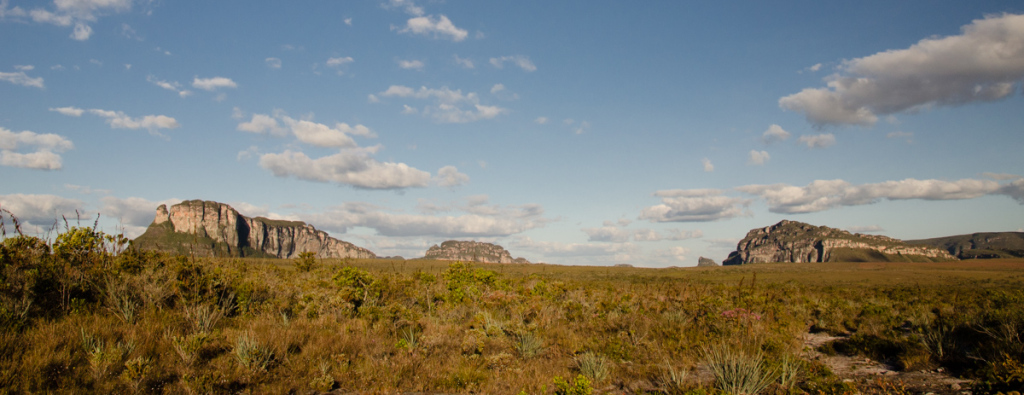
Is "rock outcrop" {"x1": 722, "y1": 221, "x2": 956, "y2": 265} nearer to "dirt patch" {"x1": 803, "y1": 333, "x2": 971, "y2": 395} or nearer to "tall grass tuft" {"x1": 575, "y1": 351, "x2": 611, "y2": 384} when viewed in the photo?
"dirt patch" {"x1": 803, "y1": 333, "x2": 971, "y2": 395}

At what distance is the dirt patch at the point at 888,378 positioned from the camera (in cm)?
634

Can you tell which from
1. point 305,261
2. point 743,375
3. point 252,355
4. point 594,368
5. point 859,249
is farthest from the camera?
point 859,249

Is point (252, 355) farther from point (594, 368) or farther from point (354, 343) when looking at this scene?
point (594, 368)

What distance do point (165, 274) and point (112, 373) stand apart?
4951mm

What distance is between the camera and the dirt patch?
6.34 meters

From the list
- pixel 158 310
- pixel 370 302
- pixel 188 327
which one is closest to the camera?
pixel 188 327

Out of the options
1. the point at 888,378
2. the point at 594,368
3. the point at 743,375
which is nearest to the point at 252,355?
the point at 594,368

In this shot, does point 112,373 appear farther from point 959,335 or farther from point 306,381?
point 959,335

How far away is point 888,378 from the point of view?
7195 mm

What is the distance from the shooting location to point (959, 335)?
31.1ft

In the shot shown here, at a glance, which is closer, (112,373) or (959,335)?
(112,373)

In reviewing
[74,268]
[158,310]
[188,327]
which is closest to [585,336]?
[188,327]

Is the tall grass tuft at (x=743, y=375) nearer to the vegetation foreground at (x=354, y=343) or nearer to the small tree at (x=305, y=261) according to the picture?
the vegetation foreground at (x=354, y=343)

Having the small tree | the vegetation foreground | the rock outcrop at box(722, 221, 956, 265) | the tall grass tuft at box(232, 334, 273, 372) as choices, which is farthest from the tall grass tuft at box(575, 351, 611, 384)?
the rock outcrop at box(722, 221, 956, 265)
